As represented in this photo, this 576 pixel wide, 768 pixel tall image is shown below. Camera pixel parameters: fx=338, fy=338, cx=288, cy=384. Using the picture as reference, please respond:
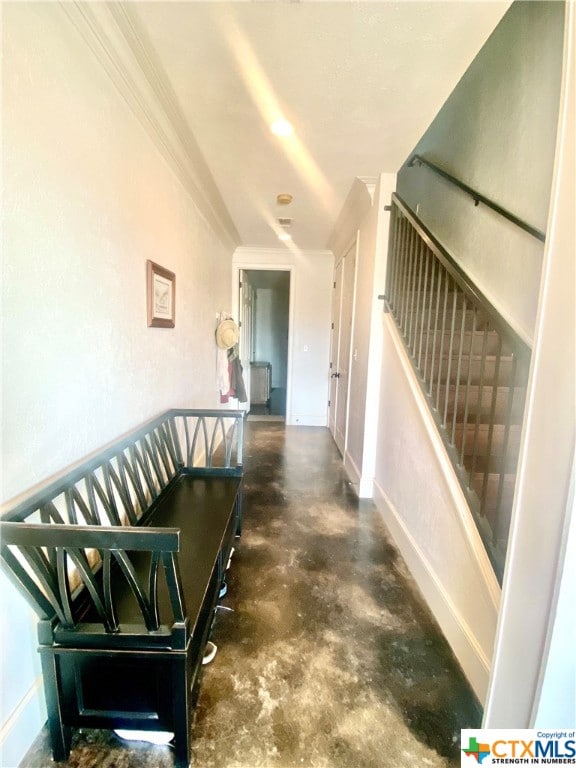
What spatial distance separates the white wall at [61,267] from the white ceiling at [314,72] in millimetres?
357

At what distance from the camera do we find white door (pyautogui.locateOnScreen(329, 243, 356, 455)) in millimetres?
3566

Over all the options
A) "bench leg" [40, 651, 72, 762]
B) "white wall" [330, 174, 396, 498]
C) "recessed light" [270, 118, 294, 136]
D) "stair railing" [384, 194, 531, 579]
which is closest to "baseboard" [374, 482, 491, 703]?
"stair railing" [384, 194, 531, 579]

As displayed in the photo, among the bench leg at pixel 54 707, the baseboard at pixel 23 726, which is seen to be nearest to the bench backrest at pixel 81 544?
the bench leg at pixel 54 707

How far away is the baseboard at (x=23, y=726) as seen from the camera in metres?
0.95

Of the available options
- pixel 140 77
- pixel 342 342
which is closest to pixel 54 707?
pixel 140 77

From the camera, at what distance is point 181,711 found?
0.98m

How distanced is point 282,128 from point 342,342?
2.30 m

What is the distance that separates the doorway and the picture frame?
3.93 meters

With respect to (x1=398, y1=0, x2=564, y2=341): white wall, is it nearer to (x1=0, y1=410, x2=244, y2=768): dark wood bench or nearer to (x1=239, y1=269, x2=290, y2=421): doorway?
(x1=0, y1=410, x2=244, y2=768): dark wood bench

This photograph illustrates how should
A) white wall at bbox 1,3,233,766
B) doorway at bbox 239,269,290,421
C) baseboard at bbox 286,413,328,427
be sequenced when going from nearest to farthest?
white wall at bbox 1,3,233,766
baseboard at bbox 286,413,328,427
doorway at bbox 239,269,290,421

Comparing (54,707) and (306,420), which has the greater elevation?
(54,707)

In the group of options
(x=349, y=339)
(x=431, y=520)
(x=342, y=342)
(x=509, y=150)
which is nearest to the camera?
(x=431, y=520)

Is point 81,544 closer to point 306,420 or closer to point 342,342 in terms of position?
point 342,342

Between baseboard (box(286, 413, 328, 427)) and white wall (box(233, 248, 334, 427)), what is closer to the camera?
white wall (box(233, 248, 334, 427))
